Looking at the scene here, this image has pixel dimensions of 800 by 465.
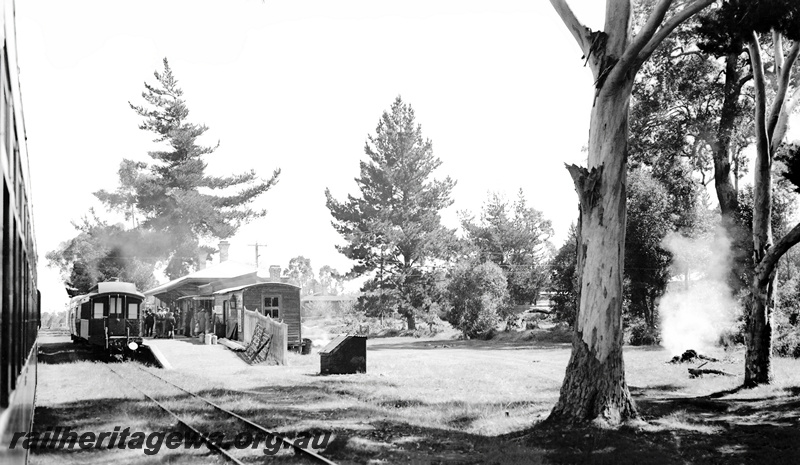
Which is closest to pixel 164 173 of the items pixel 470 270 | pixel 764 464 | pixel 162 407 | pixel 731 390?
pixel 470 270

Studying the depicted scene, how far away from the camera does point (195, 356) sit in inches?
989

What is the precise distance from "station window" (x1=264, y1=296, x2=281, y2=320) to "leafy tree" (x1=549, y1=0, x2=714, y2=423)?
21610 mm

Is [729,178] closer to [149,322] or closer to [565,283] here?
[565,283]

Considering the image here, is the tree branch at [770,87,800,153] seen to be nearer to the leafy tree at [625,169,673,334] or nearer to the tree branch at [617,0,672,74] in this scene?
the tree branch at [617,0,672,74]

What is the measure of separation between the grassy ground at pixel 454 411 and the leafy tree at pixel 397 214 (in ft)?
→ 104

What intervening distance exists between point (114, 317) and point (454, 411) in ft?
63.2

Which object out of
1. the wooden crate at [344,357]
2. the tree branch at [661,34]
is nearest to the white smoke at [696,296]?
the wooden crate at [344,357]

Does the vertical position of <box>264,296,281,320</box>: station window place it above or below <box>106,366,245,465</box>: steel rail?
above

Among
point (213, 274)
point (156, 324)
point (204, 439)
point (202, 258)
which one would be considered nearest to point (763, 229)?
point (204, 439)

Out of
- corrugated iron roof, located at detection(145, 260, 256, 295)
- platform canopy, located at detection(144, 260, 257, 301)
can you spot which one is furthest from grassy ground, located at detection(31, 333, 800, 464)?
platform canopy, located at detection(144, 260, 257, 301)

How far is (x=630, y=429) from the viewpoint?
35.4ft

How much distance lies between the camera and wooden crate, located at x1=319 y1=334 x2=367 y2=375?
65.2ft

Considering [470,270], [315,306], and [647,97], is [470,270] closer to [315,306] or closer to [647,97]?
[647,97]

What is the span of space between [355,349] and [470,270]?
24.6 meters
